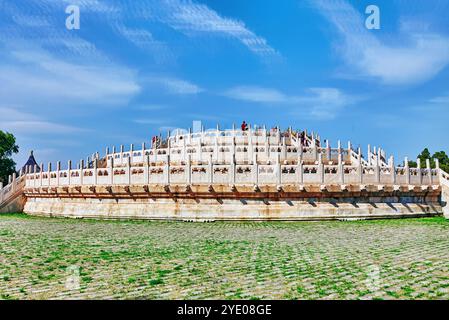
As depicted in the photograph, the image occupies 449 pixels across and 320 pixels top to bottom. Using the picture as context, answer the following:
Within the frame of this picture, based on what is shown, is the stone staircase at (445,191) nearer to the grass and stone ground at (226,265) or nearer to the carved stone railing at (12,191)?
the grass and stone ground at (226,265)

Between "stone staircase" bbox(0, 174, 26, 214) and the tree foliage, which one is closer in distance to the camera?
"stone staircase" bbox(0, 174, 26, 214)

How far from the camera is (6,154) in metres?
56.8

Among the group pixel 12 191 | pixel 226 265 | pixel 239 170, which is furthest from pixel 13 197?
pixel 226 265

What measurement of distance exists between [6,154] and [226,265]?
57147 mm

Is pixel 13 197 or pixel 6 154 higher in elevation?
pixel 6 154

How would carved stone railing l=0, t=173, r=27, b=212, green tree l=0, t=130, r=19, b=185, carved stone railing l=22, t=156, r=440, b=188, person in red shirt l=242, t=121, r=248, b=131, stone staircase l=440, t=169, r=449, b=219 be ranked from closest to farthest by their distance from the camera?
carved stone railing l=22, t=156, r=440, b=188 < stone staircase l=440, t=169, r=449, b=219 < carved stone railing l=0, t=173, r=27, b=212 < person in red shirt l=242, t=121, r=248, b=131 < green tree l=0, t=130, r=19, b=185

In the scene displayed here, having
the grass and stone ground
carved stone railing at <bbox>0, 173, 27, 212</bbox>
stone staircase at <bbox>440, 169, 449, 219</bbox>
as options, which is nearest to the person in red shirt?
stone staircase at <bbox>440, 169, 449, 219</bbox>

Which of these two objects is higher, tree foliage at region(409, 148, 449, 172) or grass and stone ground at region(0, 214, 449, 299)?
tree foliage at region(409, 148, 449, 172)

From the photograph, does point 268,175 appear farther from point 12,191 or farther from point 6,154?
point 6,154

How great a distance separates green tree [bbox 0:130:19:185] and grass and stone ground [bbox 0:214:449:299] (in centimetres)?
4491

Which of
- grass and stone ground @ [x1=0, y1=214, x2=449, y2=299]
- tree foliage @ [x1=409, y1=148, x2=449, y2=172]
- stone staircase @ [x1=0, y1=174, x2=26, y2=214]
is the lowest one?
grass and stone ground @ [x1=0, y1=214, x2=449, y2=299]

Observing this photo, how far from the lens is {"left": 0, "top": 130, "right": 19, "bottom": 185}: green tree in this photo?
54562mm

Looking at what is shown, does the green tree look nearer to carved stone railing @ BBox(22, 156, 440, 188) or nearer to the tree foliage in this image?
carved stone railing @ BBox(22, 156, 440, 188)

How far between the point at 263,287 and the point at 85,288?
10.2ft
